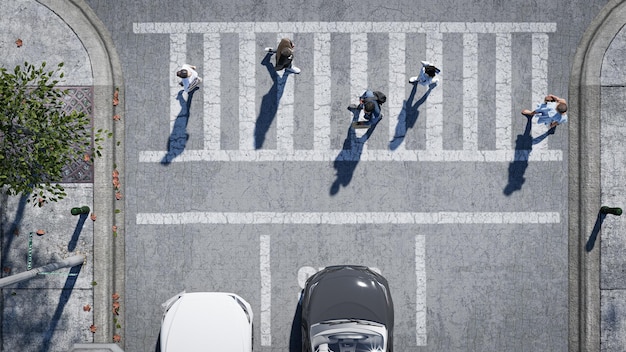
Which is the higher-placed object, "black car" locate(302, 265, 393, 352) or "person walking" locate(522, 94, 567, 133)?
"person walking" locate(522, 94, 567, 133)

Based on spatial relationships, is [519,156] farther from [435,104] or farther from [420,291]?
[420,291]

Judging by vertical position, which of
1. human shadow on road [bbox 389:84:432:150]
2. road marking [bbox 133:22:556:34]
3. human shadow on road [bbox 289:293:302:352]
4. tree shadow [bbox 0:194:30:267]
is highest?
road marking [bbox 133:22:556:34]

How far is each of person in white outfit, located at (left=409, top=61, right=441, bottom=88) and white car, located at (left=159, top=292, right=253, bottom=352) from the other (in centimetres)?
554

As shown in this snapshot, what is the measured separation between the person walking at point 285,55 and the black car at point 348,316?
4.05 meters

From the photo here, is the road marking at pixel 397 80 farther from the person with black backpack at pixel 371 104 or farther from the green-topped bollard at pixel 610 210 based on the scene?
the green-topped bollard at pixel 610 210

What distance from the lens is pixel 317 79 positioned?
966 centimetres

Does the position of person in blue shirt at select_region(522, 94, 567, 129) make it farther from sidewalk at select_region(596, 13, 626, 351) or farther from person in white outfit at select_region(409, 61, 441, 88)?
person in white outfit at select_region(409, 61, 441, 88)

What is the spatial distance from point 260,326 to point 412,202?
394 centimetres

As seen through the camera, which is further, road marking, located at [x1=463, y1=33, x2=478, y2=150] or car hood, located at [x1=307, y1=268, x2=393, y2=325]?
road marking, located at [x1=463, y1=33, x2=478, y2=150]

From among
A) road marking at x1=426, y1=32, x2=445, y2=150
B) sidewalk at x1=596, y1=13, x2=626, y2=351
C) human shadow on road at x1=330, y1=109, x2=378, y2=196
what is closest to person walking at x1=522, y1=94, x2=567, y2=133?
sidewalk at x1=596, y1=13, x2=626, y2=351

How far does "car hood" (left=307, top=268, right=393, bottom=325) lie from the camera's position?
850 centimetres

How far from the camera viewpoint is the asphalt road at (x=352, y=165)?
962 centimetres

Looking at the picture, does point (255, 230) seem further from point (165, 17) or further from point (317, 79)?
point (165, 17)

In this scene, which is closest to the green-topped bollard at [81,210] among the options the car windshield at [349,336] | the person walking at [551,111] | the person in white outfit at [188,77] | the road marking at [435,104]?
the person in white outfit at [188,77]
